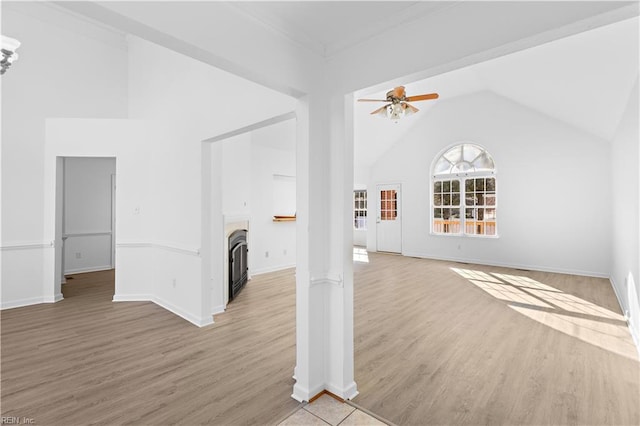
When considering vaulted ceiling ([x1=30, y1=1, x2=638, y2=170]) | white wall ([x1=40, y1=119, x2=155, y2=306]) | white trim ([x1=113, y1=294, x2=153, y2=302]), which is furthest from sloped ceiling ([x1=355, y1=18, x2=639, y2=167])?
white trim ([x1=113, y1=294, x2=153, y2=302])

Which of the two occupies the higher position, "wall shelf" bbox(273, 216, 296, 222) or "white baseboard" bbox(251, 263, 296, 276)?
"wall shelf" bbox(273, 216, 296, 222)

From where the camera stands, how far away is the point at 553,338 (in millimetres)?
3238

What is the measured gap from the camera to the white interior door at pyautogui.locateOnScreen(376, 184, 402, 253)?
8.79m

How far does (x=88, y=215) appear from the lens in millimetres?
6699

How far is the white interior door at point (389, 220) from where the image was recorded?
879cm

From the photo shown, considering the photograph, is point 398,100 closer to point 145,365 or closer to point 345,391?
point 345,391

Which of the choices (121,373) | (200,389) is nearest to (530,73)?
(200,389)

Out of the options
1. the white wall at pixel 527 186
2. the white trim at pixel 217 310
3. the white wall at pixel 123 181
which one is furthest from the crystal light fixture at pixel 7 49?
the white wall at pixel 527 186

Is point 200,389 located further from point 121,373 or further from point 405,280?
point 405,280

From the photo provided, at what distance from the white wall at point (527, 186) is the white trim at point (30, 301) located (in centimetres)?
734

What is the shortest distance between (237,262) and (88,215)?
409 centimetres

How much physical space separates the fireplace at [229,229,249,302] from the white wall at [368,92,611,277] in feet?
15.7

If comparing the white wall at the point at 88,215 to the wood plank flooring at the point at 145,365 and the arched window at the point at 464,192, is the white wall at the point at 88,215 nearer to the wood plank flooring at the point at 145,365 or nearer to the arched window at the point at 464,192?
the wood plank flooring at the point at 145,365

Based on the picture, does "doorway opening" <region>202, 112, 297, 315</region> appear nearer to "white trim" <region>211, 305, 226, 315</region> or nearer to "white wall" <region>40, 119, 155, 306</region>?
"white trim" <region>211, 305, 226, 315</region>
